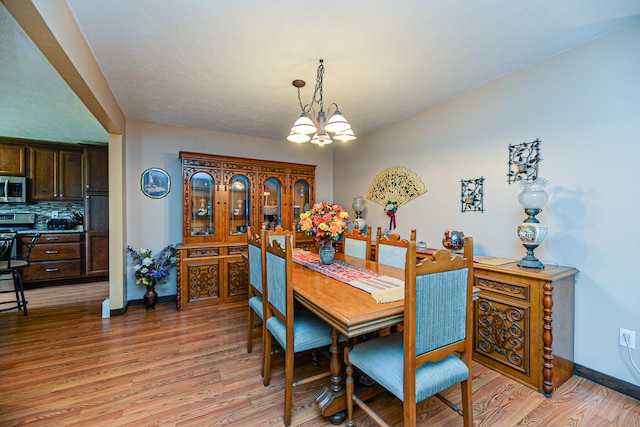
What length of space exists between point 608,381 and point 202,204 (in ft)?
14.5

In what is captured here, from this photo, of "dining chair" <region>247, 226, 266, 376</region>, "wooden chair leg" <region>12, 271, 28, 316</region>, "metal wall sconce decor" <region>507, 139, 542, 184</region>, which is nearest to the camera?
"dining chair" <region>247, 226, 266, 376</region>

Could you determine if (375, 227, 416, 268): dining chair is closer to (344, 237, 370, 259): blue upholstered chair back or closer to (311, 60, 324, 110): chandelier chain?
(344, 237, 370, 259): blue upholstered chair back

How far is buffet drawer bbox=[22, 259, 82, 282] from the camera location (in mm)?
4258

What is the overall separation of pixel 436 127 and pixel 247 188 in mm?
2728

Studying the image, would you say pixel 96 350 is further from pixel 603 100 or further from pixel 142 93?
pixel 603 100

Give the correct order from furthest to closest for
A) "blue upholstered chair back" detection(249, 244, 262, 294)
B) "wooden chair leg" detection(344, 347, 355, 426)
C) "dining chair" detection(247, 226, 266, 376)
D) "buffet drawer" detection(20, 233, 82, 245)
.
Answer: "buffet drawer" detection(20, 233, 82, 245) < "blue upholstered chair back" detection(249, 244, 262, 294) < "dining chair" detection(247, 226, 266, 376) < "wooden chair leg" detection(344, 347, 355, 426)

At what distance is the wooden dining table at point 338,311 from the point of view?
123 cm

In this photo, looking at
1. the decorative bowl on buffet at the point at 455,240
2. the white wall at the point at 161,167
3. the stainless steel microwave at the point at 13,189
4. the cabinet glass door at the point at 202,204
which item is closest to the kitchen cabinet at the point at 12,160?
the stainless steel microwave at the point at 13,189

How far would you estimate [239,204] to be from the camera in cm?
407

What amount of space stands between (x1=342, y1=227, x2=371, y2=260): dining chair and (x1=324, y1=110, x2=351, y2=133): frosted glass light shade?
113 centimetres

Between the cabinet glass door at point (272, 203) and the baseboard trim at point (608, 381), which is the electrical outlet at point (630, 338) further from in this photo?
the cabinet glass door at point (272, 203)

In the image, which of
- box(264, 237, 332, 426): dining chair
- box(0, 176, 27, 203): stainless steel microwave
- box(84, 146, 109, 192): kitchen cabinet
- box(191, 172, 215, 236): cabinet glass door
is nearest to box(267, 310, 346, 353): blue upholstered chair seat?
box(264, 237, 332, 426): dining chair

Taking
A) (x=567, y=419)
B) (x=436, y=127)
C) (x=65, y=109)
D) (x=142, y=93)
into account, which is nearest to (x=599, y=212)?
(x=567, y=419)

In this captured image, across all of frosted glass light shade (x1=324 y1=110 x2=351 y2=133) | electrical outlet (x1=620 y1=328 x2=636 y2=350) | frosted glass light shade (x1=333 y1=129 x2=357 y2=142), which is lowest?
electrical outlet (x1=620 y1=328 x2=636 y2=350)
